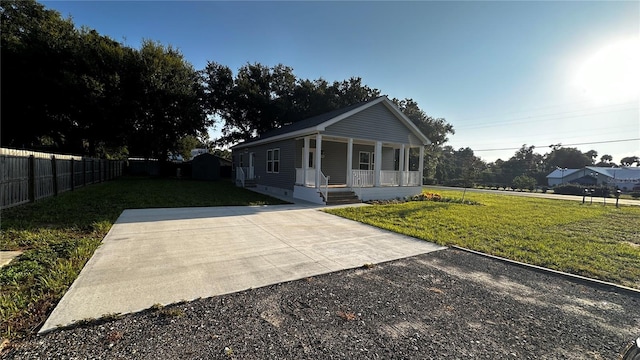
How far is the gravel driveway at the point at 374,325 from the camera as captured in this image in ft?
7.16

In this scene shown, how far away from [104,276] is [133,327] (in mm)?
1518

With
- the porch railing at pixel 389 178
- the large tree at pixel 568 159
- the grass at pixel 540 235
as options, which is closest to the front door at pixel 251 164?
the porch railing at pixel 389 178

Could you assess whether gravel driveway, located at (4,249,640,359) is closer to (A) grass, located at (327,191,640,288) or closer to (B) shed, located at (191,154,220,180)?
(A) grass, located at (327,191,640,288)

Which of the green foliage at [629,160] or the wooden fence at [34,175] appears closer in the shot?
the wooden fence at [34,175]

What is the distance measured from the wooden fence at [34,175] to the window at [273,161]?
912 centimetres

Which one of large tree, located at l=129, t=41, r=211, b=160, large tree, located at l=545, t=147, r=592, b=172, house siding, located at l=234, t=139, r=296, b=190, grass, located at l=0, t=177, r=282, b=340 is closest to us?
grass, located at l=0, t=177, r=282, b=340

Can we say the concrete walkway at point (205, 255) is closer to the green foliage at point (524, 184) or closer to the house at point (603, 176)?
the green foliage at point (524, 184)

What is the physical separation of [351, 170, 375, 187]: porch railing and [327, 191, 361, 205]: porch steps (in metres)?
0.77

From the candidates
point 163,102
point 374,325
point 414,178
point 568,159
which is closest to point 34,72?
point 163,102

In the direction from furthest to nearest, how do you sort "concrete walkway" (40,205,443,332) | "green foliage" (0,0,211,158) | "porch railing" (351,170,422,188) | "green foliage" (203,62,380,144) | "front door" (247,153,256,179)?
"green foliage" (203,62,380,144) → "front door" (247,153,256,179) → "green foliage" (0,0,211,158) → "porch railing" (351,170,422,188) → "concrete walkway" (40,205,443,332)

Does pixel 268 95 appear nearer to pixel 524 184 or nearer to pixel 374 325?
pixel 374 325

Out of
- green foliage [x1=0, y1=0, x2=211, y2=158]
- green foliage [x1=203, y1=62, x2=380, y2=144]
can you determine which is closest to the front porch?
green foliage [x1=203, y1=62, x2=380, y2=144]

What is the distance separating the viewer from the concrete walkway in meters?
2.99

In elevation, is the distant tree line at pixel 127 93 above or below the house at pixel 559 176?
above
